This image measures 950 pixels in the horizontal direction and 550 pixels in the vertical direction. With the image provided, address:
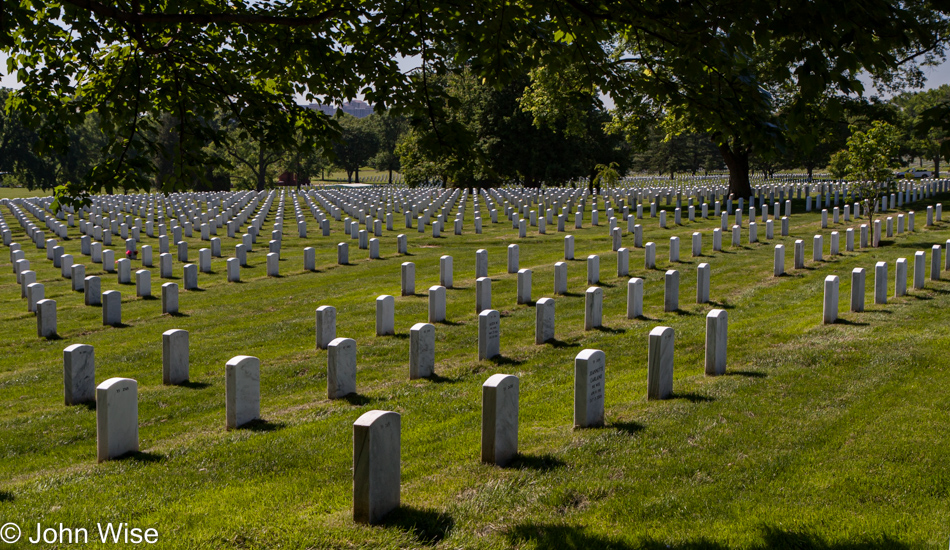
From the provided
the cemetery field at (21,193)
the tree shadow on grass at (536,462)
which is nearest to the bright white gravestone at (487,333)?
the tree shadow on grass at (536,462)

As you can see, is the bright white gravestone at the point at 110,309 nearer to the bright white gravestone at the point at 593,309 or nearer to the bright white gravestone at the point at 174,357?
the bright white gravestone at the point at 174,357

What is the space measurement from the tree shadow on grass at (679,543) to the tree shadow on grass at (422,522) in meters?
0.43

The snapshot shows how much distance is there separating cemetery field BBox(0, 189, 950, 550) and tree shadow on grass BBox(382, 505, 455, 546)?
2 cm

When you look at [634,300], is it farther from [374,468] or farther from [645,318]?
[374,468]

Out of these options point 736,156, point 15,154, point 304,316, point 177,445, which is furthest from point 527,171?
point 15,154

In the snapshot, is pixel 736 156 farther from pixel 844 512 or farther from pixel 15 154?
pixel 15 154

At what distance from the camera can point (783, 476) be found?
5660 mm

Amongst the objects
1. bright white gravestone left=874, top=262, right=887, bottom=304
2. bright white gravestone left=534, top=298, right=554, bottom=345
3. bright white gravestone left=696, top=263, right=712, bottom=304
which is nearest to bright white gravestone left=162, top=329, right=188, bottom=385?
bright white gravestone left=534, top=298, right=554, bottom=345

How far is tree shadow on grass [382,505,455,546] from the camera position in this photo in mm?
4746

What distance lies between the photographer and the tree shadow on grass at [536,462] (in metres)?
5.98

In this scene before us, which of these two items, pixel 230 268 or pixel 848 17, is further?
pixel 230 268

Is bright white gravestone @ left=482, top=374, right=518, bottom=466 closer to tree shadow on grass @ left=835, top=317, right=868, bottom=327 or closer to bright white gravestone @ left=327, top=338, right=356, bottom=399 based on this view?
bright white gravestone @ left=327, top=338, right=356, bottom=399

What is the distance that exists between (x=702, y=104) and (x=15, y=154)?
95.2 metres

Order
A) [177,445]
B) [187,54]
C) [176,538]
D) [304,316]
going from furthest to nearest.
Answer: [304,316]
[187,54]
[177,445]
[176,538]
